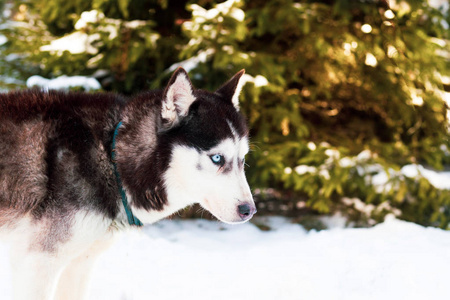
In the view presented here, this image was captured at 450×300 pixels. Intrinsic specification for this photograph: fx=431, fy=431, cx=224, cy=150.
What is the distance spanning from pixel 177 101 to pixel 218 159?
16.7 inches

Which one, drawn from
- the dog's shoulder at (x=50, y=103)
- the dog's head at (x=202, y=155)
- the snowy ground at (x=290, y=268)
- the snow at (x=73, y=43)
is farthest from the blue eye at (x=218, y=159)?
the snow at (x=73, y=43)

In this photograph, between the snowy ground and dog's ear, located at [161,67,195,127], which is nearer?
dog's ear, located at [161,67,195,127]

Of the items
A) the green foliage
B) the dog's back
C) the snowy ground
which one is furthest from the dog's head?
the green foliage

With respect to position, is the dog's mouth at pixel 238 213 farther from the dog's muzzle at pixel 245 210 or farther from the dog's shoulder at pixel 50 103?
the dog's shoulder at pixel 50 103

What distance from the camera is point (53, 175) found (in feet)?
8.00

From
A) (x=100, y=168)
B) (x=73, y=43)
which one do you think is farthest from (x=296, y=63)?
(x=100, y=168)

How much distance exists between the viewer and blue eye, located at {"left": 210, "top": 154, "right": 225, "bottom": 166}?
2.50 m

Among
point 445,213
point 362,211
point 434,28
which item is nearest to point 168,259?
point 362,211

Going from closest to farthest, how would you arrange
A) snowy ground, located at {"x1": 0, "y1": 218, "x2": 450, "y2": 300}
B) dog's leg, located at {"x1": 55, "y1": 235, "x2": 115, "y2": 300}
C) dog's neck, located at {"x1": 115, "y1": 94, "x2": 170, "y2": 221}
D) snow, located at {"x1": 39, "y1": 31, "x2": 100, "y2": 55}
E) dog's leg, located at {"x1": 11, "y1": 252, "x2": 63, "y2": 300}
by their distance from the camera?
dog's leg, located at {"x1": 11, "y1": 252, "x2": 63, "y2": 300} → dog's neck, located at {"x1": 115, "y1": 94, "x2": 170, "y2": 221} → dog's leg, located at {"x1": 55, "y1": 235, "x2": 115, "y2": 300} → snowy ground, located at {"x1": 0, "y1": 218, "x2": 450, "y2": 300} → snow, located at {"x1": 39, "y1": 31, "x2": 100, "y2": 55}

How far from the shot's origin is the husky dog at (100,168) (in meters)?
2.39

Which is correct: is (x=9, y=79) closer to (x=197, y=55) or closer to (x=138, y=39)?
(x=138, y=39)

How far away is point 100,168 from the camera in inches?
102

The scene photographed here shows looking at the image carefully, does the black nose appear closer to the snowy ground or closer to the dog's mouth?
the dog's mouth

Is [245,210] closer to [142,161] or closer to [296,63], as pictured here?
[142,161]
